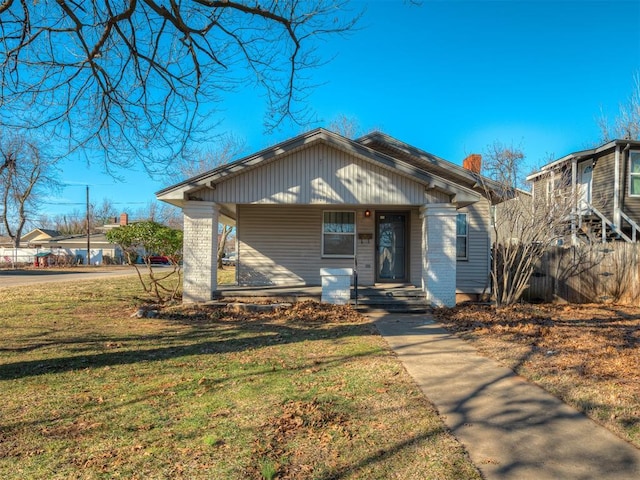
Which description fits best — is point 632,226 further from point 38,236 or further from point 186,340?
point 38,236

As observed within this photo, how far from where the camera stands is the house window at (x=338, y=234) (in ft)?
43.1

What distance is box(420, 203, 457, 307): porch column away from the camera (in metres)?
10.7

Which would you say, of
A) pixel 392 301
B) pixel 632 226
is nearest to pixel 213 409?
pixel 392 301

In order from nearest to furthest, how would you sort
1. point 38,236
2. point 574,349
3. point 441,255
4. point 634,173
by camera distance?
point 574,349, point 441,255, point 634,173, point 38,236

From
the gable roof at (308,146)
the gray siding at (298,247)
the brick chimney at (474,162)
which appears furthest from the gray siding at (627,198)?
the gable roof at (308,146)

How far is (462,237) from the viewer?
1323 cm

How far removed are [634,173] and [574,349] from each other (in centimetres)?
1384

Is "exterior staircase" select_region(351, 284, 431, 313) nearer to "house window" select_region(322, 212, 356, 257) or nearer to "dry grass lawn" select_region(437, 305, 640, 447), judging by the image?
"dry grass lawn" select_region(437, 305, 640, 447)

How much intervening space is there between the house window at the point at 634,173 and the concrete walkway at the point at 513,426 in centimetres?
1495

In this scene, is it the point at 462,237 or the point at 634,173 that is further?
the point at 634,173

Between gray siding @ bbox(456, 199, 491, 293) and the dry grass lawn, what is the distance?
2.02 metres

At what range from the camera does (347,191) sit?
35.0ft

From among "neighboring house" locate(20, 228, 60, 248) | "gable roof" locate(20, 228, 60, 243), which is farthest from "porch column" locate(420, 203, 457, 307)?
"gable roof" locate(20, 228, 60, 243)

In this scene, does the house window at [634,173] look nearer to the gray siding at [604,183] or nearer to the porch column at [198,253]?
the gray siding at [604,183]
